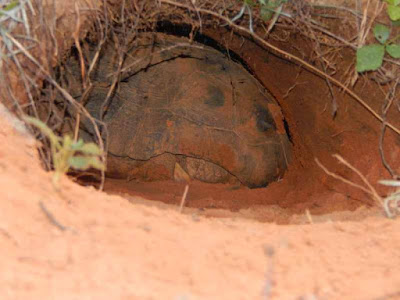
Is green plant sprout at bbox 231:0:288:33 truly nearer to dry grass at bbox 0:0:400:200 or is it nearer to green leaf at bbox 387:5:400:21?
dry grass at bbox 0:0:400:200

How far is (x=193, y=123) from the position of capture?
3992 millimetres

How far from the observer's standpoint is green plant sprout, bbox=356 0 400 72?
2549mm

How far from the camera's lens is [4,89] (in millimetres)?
2191

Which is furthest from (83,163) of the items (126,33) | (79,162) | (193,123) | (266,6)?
(193,123)

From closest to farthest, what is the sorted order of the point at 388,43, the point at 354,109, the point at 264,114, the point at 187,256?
the point at 187,256, the point at 388,43, the point at 354,109, the point at 264,114

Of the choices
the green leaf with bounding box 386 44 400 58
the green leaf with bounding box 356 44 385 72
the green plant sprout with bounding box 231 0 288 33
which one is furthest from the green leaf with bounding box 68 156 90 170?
the green leaf with bounding box 386 44 400 58

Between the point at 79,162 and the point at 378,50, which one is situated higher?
the point at 378,50

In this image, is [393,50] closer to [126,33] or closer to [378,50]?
[378,50]

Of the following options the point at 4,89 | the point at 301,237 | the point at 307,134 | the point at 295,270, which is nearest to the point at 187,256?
the point at 295,270

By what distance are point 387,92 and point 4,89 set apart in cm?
220

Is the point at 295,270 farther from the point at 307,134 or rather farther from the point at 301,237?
the point at 307,134

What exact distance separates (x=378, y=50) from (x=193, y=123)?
5.92ft

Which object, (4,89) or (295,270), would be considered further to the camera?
(4,89)

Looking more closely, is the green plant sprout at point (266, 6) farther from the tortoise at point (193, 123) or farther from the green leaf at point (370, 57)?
the tortoise at point (193, 123)
